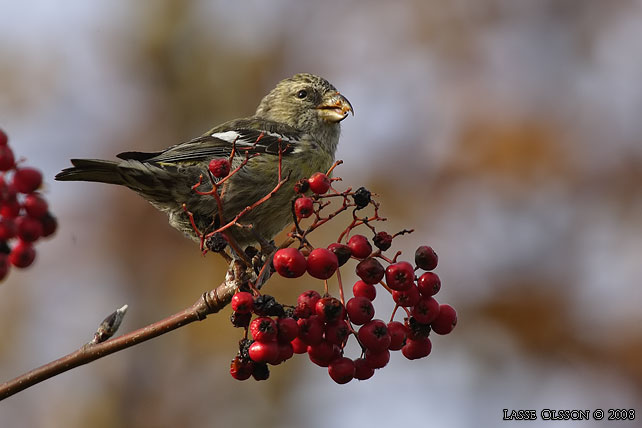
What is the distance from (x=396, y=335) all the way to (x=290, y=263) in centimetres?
43

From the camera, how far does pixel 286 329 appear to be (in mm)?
2053

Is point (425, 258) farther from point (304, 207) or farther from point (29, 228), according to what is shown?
point (29, 228)

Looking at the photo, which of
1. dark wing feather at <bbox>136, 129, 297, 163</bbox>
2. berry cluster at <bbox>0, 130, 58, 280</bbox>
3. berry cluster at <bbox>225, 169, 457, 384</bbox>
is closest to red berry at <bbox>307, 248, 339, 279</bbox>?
berry cluster at <bbox>225, 169, 457, 384</bbox>

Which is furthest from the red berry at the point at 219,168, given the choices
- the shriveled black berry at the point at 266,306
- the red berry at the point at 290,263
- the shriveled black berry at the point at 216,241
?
the shriveled black berry at the point at 266,306

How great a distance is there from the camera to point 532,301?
5.69 m

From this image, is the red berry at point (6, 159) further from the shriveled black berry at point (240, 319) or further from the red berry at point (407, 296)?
the red berry at point (407, 296)

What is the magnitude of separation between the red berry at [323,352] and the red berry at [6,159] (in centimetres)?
104

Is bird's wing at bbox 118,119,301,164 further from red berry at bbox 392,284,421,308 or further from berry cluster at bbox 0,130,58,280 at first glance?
berry cluster at bbox 0,130,58,280

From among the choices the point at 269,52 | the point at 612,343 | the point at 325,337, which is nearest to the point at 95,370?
the point at 269,52

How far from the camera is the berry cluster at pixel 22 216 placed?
1.43m

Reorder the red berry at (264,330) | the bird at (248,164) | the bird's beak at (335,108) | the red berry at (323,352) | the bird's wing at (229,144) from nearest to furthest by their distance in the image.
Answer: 1. the red berry at (264,330)
2. the red berry at (323,352)
3. the bird at (248,164)
4. the bird's wing at (229,144)
5. the bird's beak at (335,108)

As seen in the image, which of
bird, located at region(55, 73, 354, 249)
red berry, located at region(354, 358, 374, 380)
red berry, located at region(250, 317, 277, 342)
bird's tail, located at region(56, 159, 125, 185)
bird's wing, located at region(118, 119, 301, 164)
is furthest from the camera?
bird's wing, located at region(118, 119, 301, 164)

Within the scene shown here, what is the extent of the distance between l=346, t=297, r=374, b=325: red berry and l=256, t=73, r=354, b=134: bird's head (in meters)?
2.62

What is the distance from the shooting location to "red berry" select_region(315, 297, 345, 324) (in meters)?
2.07
